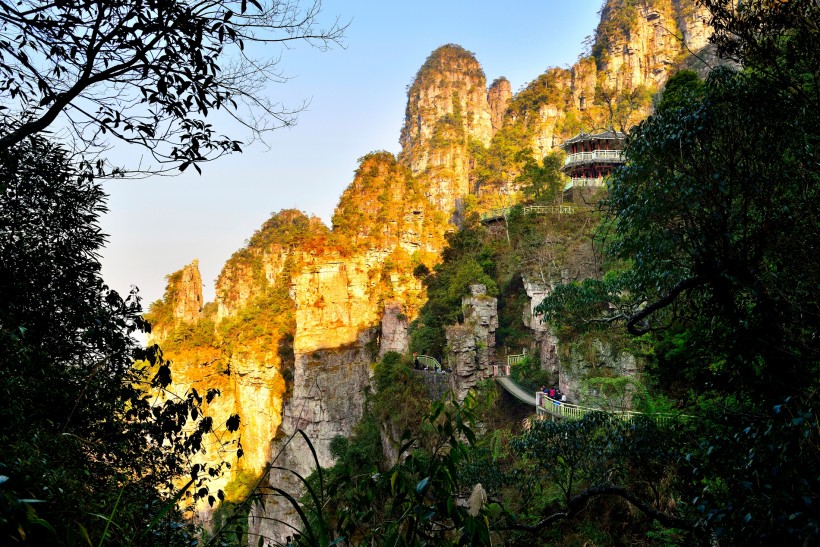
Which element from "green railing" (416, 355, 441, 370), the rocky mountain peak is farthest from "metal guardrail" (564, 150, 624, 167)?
the rocky mountain peak

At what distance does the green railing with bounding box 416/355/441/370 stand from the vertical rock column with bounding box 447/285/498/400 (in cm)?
A: 241

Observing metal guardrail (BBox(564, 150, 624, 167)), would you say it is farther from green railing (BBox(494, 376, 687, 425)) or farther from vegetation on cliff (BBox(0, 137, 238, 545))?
vegetation on cliff (BBox(0, 137, 238, 545))

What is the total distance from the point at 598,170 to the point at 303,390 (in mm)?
16876

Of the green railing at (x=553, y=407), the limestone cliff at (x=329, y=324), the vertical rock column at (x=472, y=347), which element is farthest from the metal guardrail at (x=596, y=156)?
the green railing at (x=553, y=407)

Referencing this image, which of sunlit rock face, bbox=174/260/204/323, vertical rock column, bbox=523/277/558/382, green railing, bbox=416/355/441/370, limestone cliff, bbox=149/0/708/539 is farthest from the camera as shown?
sunlit rock face, bbox=174/260/204/323

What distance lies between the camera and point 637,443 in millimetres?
6840

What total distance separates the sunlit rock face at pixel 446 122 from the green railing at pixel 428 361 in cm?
3198

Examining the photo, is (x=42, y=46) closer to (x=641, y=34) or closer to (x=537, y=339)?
(x=537, y=339)

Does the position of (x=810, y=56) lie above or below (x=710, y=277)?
above

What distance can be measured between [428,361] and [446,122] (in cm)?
4269

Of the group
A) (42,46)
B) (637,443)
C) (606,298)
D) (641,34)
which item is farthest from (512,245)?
(641,34)

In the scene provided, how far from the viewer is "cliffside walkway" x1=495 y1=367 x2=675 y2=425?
32.1ft

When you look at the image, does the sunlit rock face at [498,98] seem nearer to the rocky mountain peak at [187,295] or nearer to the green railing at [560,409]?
the rocky mountain peak at [187,295]

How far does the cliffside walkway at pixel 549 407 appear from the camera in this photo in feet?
32.1
